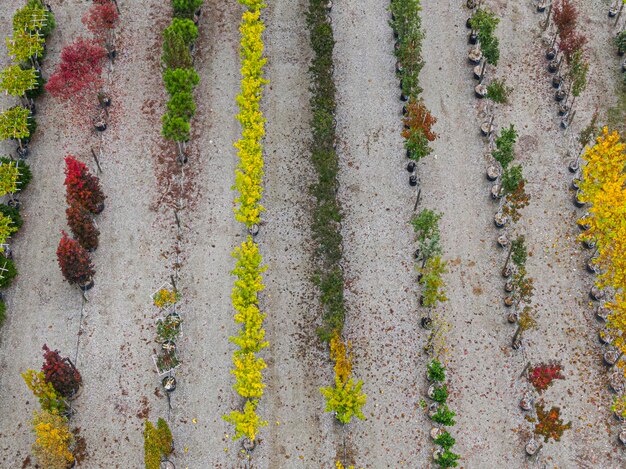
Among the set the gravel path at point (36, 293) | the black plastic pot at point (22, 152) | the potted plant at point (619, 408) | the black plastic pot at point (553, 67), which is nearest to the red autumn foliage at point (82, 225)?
the gravel path at point (36, 293)

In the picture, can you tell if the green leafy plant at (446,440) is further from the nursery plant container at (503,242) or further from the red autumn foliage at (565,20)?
the red autumn foliage at (565,20)

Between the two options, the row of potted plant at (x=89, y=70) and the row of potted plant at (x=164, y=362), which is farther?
the row of potted plant at (x=89, y=70)

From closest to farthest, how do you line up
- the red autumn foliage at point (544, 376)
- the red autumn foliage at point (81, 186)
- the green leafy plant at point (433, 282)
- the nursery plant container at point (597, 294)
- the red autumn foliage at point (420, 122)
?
the red autumn foliage at point (544, 376), the green leafy plant at point (433, 282), the red autumn foliage at point (81, 186), the nursery plant container at point (597, 294), the red autumn foliage at point (420, 122)

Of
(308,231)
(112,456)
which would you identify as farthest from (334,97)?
(112,456)

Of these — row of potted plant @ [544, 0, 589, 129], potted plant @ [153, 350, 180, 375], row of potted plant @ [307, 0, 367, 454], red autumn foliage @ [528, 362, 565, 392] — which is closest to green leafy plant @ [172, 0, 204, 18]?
row of potted plant @ [307, 0, 367, 454]

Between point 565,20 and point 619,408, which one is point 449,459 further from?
point 565,20

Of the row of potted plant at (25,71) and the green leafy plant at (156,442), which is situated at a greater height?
the row of potted plant at (25,71)

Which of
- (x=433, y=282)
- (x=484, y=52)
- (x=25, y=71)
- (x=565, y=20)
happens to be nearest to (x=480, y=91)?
(x=484, y=52)

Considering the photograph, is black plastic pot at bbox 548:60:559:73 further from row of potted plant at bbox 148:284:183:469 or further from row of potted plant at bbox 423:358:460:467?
row of potted plant at bbox 148:284:183:469

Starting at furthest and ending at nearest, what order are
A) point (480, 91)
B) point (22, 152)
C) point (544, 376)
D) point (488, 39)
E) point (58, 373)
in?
point (480, 91)
point (488, 39)
point (22, 152)
point (58, 373)
point (544, 376)
